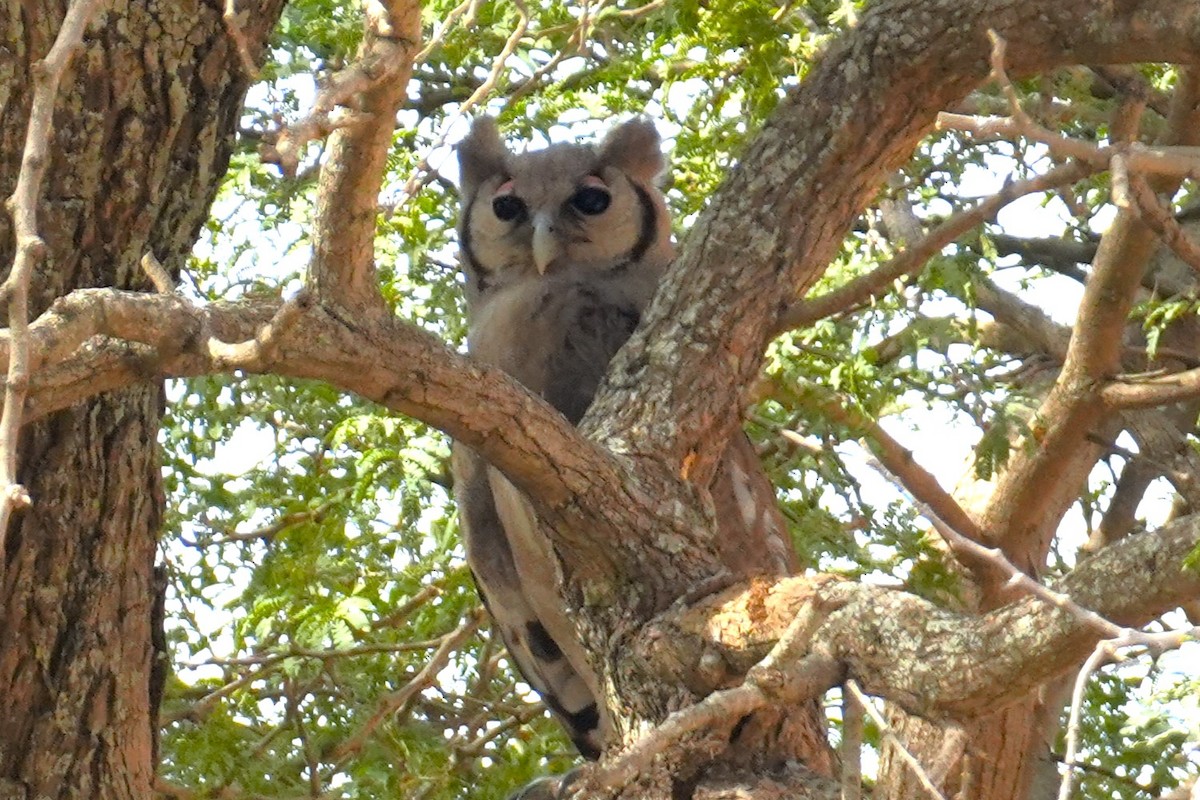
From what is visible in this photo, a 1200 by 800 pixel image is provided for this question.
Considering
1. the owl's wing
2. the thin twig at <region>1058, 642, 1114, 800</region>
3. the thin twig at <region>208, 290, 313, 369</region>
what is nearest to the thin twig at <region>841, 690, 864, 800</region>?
the thin twig at <region>1058, 642, 1114, 800</region>

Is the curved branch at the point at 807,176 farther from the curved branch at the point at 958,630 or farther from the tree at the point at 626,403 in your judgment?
the curved branch at the point at 958,630

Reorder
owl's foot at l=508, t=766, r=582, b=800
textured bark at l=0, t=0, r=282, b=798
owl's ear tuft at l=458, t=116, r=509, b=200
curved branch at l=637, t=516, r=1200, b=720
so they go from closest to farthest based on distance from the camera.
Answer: curved branch at l=637, t=516, r=1200, b=720
textured bark at l=0, t=0, r=282, b=798
owl's foot at l=508, t=766, r=582, b=800
owl's ear tuft at l=458, t=116, r=509, b=200

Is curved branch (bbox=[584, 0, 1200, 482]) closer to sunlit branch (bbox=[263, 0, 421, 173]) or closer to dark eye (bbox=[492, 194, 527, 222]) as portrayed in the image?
dark eye (bbox=[492, 194, 527, 222])

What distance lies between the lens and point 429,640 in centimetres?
496

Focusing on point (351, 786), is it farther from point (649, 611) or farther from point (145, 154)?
point (145, 154)

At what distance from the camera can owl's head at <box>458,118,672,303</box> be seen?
14.9 ft

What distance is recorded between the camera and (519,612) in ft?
13.7

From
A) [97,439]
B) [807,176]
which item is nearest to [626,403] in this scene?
[807,176]

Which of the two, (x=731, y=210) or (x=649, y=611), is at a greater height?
(x=731, y=210)

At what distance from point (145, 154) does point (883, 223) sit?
323 centimetres

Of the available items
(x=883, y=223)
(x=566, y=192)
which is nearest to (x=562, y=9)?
(x=566, y=192)

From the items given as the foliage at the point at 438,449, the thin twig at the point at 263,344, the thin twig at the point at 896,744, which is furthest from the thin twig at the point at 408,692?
the thin twig at the point at 896,744

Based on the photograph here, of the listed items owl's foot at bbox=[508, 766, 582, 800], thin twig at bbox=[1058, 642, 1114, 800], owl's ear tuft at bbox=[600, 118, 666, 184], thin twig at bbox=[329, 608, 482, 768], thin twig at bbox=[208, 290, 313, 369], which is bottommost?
thin twig at bbox=[1058, 642, 1114, 800]

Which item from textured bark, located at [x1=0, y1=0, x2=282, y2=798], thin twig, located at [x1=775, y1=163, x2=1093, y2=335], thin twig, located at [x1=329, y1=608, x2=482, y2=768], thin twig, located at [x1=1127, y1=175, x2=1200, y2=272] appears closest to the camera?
textured bark, located at [x1=0, y1=0, x2=282, y2=798]
